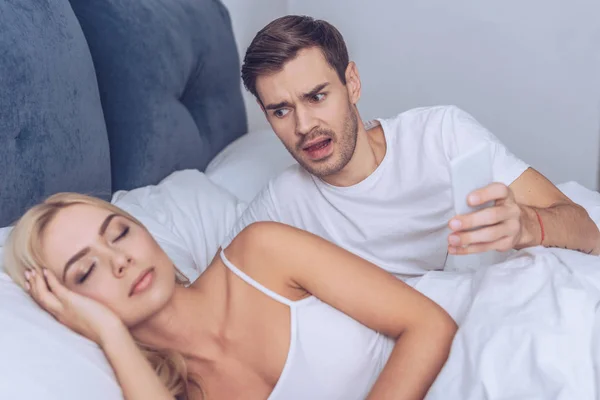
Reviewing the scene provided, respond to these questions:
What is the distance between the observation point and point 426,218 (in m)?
1.39

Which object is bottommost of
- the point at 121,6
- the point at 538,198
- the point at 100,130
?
the point at 538,198

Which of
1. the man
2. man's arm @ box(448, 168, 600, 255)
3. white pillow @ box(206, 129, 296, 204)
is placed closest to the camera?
man's arm @ box(448, 168, 600, 255)

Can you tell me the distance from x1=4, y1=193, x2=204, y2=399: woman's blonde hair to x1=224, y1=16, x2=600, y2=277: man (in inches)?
16.7

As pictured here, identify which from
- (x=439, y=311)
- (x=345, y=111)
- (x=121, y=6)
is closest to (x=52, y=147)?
(x=121, y=6)

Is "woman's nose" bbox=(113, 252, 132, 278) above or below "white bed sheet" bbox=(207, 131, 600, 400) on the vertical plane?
above

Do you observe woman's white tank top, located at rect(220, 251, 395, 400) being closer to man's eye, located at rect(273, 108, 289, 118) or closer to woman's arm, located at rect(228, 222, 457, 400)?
woman's arm, located at rect(228, 222, 457, 400)

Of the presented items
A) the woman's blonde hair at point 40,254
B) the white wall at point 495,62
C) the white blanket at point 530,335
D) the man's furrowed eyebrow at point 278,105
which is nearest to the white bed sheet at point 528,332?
the white blanket at point 530,335

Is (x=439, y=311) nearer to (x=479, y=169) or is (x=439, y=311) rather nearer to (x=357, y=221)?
(x=479, y=169)

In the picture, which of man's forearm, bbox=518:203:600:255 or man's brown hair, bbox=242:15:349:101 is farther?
man's brown hair, bbox=242:15:349:101

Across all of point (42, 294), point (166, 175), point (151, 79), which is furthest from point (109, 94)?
point (42, 294)

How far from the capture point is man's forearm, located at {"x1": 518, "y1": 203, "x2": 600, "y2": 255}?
3.56ft

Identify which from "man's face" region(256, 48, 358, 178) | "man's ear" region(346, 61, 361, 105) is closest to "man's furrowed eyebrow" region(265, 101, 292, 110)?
"man's face" region(256, 48, 358, 178)

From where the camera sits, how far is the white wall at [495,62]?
6.85ft

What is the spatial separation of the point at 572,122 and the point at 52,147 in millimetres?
1626
